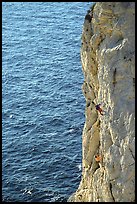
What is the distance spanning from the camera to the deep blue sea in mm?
66938

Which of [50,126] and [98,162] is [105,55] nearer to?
[98,162]

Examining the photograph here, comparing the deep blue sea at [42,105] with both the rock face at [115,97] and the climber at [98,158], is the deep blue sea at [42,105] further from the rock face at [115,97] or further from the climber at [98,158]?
the rock face at [115,97]

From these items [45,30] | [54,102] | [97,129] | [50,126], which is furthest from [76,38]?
[97,129]

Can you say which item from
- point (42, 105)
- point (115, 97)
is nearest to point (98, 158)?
point (115, 97)

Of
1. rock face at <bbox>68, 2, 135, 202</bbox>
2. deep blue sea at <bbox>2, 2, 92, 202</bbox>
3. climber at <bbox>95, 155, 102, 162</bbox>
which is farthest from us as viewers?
deep blue sea at <bbox>2, 2, 92, 202</bbox>

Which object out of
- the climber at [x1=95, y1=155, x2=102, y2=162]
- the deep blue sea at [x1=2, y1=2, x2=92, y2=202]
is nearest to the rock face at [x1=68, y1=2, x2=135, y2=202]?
the climber at [x1=95, y1=155, x2=102, y2=162]

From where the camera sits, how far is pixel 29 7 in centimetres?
11775

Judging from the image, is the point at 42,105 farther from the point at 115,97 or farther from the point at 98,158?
the point at 115,97

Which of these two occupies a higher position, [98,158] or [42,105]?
[98,158]

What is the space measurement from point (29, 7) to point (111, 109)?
88392 millimetres

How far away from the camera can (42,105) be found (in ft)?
265

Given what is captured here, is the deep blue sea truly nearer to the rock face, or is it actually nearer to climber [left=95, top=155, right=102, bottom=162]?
climber [left=95, top=155, right=102, bottom=162]

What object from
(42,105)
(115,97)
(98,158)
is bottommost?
(42,105)

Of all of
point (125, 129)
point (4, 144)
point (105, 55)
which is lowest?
point (4, 144)
